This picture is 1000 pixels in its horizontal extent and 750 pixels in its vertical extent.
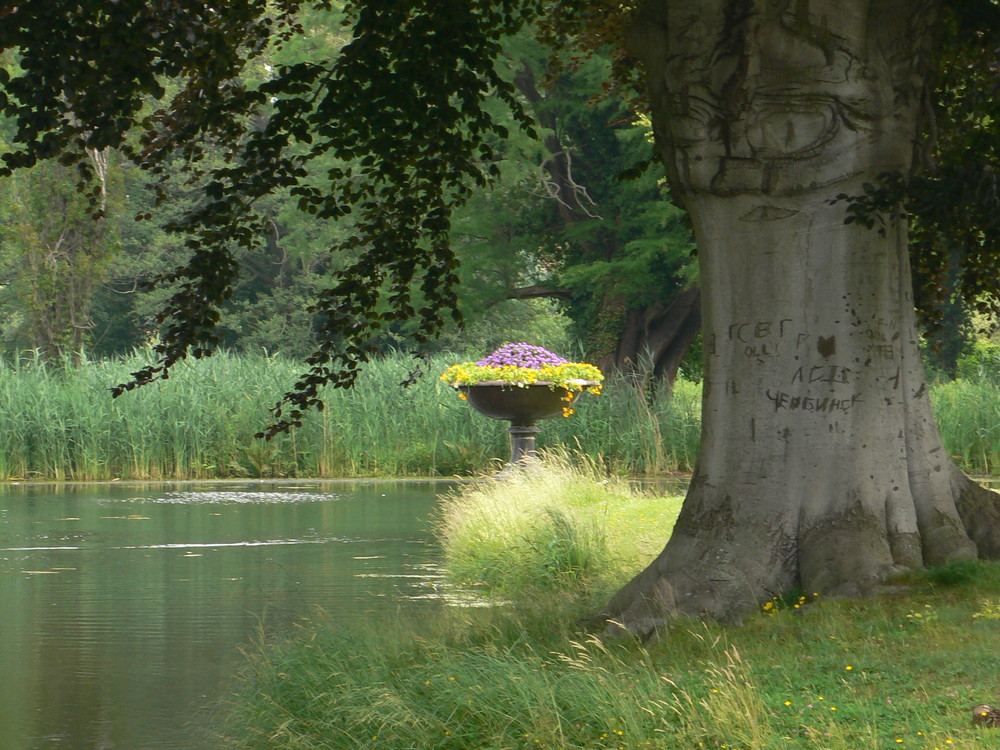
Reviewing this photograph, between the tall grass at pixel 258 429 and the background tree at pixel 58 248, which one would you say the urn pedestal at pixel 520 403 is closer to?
the tall grass at pixel 258 429

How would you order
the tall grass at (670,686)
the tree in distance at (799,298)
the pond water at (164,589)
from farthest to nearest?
1. the tree in distance at (799,298)
2. the pond water at (164,589)
3. the tall grass at (670,686)

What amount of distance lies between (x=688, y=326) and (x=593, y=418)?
7.60 meters

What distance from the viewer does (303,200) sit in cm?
1052

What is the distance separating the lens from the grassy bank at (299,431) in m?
26.7

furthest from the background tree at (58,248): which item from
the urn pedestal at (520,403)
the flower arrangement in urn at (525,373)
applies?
the urn pedestal at (520,403)

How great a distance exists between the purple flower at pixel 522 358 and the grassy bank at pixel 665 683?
12215 mm

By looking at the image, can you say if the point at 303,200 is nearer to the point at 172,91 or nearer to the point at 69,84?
the point at 69,84

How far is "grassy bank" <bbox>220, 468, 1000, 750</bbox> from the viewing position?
6402mm

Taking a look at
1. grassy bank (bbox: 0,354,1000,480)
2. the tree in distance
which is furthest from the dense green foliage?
grassy bank (bbox: 0,354,1000,480)

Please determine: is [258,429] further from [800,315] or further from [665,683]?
[665,683]

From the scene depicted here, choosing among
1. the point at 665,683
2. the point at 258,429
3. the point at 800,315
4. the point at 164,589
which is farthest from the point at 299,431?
the point at 665,683

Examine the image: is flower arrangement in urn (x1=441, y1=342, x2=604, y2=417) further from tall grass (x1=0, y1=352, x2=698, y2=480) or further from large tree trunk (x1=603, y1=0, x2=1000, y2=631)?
large tree trunk (x1=603, y1=0, x2=1000, y2=631)

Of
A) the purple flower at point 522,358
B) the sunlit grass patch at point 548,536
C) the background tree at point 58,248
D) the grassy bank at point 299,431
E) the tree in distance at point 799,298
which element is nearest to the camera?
the tree in distance at point 799,298

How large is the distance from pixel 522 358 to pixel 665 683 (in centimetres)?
1516
